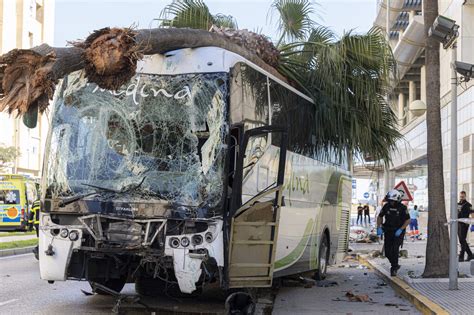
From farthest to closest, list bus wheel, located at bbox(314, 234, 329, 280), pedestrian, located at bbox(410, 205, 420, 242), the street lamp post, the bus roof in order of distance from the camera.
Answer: pedestrian, located at bbox(410, 205, 420, 242)
bus wheel, located at bbox(314, 234, 329, 280)
the street lamp post
the bus roof

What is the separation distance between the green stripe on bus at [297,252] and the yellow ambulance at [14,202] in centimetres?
2391

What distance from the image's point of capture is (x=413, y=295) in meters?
11.6

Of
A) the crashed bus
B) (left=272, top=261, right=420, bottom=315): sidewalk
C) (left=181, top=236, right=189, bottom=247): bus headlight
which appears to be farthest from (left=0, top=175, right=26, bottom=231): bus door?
→ (left=181, top=236, right=189, bottom=247): bus headlight

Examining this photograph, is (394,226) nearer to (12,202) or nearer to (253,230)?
(253,230)

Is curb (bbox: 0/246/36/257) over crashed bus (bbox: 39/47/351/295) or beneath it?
beneath

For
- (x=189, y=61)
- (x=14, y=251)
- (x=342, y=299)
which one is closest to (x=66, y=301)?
(x=189, y=61)

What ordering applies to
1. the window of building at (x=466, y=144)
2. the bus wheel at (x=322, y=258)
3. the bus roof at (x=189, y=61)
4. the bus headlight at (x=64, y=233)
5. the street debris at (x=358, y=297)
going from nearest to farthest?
1. the bus headlight at (x=64, y=233)
2. the bus roof at (x=189, y=61)
3. the street debris at (x=358, y=297)
4. the bus wheel at (x=322, y=258)
5. the window of building at (x=466, y=144)

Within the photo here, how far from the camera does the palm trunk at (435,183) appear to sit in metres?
13.7

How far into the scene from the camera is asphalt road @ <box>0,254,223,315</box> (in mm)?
10172

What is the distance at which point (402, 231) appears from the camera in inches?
558

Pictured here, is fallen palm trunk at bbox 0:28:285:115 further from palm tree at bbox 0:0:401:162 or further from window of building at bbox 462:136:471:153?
window of building at bbox 462:136:471:153

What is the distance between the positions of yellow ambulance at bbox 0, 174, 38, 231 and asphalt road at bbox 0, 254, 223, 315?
69.8ft

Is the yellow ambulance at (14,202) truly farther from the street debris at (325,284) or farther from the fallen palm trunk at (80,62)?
the fallen palm trunk at (80,62)

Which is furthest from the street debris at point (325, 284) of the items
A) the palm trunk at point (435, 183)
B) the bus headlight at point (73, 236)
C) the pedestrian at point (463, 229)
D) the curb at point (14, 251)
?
the curb at point (14, 251)
